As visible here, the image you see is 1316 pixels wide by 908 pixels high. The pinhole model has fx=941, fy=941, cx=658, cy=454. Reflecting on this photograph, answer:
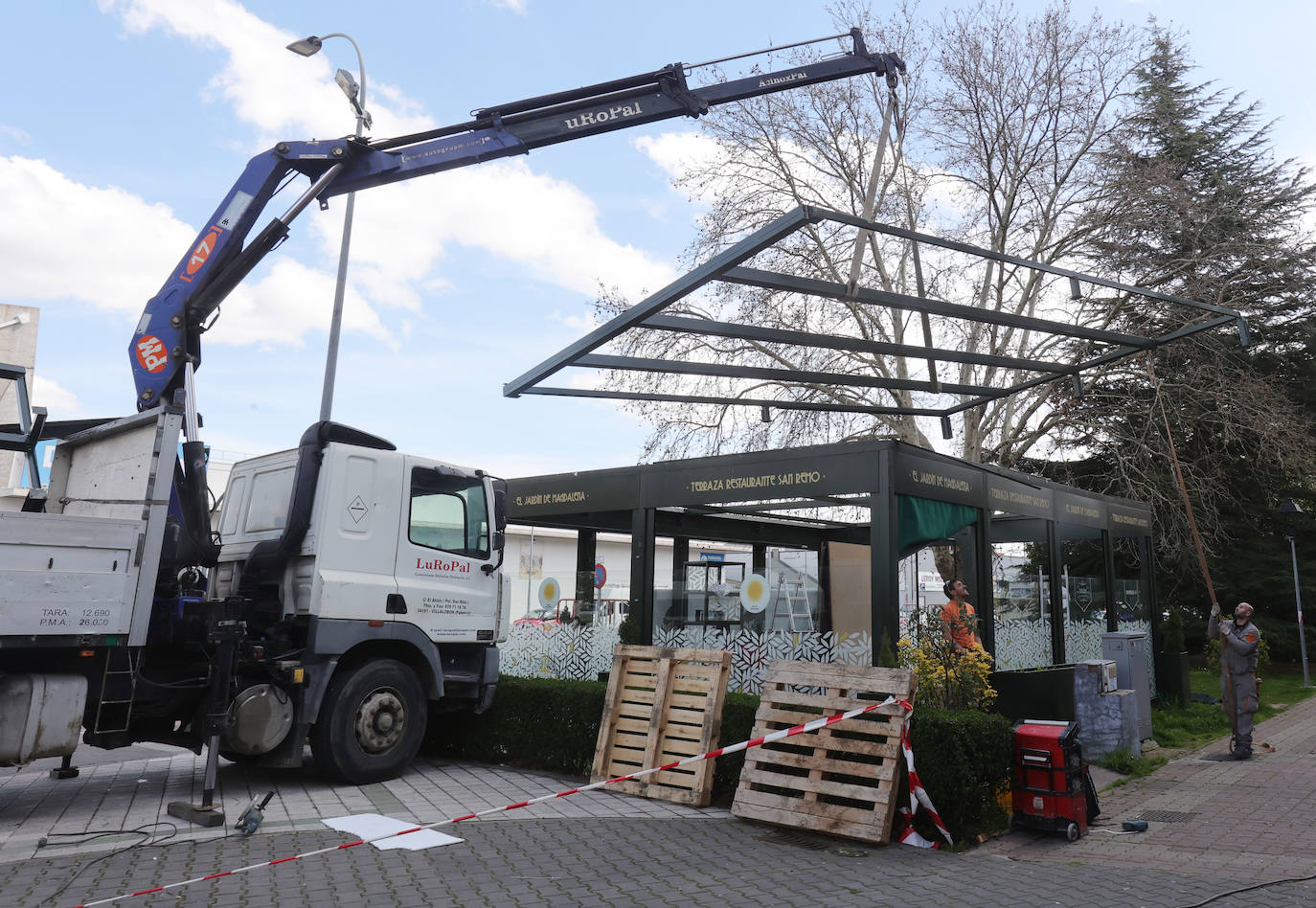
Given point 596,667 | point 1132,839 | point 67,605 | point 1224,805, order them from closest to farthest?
point 67,605 < point 1132,839 < point 1224,805 < point 596,667

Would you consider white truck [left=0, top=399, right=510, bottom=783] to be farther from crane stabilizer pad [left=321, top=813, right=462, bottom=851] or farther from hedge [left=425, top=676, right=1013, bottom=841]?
crane stabilizer pad [left=321, top=813, right=462, bottom=851]

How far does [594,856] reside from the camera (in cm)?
629

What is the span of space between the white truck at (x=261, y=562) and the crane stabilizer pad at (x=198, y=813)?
Answer: 3 cm

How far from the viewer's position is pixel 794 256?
21.4 meters

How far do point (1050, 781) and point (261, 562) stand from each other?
6.91 m

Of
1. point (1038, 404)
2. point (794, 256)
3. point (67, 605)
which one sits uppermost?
point (794, 256)

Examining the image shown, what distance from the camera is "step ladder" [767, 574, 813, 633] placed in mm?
10102

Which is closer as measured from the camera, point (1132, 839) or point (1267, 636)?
point (1132, 839)

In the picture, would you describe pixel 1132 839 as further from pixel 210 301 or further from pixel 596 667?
pixel 210 301

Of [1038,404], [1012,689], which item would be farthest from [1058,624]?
[1038,404]

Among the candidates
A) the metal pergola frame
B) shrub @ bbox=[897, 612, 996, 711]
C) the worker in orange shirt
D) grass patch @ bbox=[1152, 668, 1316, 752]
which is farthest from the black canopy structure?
grass patch @ bbox=[1152, 668, 1316, 752]

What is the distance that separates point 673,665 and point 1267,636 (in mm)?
20148

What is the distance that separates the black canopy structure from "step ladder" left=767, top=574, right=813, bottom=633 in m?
0.33

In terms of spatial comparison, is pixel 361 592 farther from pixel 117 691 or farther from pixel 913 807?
pixel 913 807
